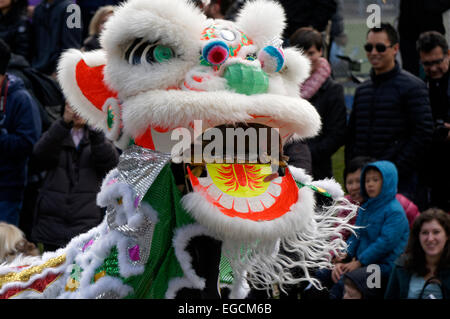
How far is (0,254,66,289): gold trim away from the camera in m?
2.96

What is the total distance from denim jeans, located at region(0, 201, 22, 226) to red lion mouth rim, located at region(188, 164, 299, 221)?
9.93 feet

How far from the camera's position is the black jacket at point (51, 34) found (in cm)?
640

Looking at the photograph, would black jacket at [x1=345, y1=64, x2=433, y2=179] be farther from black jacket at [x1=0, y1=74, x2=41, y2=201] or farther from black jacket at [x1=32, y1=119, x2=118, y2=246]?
black jacket at [x1=0, y1=74, x2=41, y2=201]

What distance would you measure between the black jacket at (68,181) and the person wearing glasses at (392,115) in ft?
5.37

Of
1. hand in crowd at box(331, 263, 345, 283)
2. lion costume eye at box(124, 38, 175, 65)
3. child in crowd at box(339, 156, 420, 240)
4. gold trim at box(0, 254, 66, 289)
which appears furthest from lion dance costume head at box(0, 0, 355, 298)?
child in crowd at box(339, 156, 420, 240)

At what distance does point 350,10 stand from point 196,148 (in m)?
7.64

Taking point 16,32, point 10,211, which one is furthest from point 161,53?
point 16,32

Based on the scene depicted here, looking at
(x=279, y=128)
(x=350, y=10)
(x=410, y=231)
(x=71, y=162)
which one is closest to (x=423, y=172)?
(x=410, y=231)

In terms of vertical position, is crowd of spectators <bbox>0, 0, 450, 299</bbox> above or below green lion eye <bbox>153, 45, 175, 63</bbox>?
below

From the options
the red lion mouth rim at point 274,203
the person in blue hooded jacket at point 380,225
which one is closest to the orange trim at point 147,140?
the red lion mouth rim at point 274,203

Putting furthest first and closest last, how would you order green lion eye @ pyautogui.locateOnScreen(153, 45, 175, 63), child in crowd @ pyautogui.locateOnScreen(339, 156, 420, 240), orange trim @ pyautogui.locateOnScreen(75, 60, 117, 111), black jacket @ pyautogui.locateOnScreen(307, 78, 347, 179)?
black jacket @ pyautogui.locateOnScreen(307, 78, 347, 179), child in crowd @ pyautogui.locateOnScreen(339, 156, 420, 240), orange trim @ pyautogui.locateOnScreen(75, 60, 117, 111), green lion eye @ pyautogui.locateOnScreen(153, 45, 175, 63)

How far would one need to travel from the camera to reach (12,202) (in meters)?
5.26
